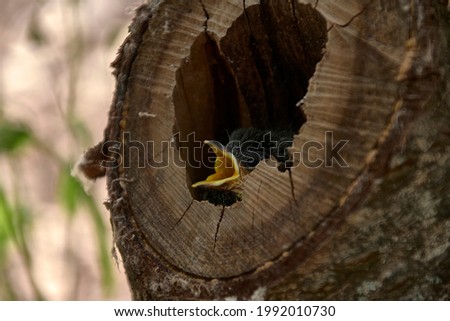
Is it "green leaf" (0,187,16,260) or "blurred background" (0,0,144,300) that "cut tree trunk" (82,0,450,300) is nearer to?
"green leaf" (0,187,16,260)

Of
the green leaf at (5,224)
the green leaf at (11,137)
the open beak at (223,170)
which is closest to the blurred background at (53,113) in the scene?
the green leaf at (5,224)

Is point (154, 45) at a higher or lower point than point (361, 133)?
higher

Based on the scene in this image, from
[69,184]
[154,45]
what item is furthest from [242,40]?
[69,184]

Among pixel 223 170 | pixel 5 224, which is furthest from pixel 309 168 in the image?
pixel 5 224

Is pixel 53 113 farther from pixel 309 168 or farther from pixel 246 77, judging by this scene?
pixel 309 168
